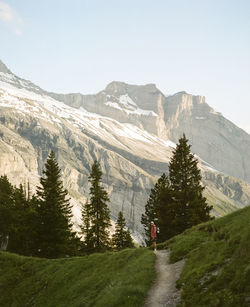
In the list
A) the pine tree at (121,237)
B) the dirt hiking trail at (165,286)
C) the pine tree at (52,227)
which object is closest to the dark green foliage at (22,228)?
the pine tree at (52,227)

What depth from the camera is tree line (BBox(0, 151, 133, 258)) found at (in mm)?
36250

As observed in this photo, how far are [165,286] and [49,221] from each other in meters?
24.2

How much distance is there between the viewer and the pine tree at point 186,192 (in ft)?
117

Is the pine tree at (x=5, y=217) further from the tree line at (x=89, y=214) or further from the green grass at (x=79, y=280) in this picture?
the green grass at (x=79, y=280)

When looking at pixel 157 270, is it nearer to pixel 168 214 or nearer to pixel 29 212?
pixel 168 214

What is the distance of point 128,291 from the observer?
49.3 ft

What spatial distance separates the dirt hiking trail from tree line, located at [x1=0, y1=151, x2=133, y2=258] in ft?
61.8

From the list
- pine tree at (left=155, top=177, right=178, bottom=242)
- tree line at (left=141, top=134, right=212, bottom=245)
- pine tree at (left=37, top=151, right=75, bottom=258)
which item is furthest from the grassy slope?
pine tree at (left=37, top=151, right=75, bottom=258)

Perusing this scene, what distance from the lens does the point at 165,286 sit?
51.8ft

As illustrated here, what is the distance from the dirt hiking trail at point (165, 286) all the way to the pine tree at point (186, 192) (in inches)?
594

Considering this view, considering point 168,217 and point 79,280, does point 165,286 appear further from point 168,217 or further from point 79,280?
point 168,217

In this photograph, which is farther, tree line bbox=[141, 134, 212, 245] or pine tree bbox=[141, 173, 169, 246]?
pine tree bbox=[141, 173, 169, 246]

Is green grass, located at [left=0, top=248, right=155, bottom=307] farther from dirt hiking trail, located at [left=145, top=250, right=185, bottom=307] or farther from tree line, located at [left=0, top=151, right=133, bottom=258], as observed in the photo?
tree line, located at [left=0, top=151, right=133, bottom=258]

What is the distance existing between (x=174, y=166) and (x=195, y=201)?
5.38 meters
